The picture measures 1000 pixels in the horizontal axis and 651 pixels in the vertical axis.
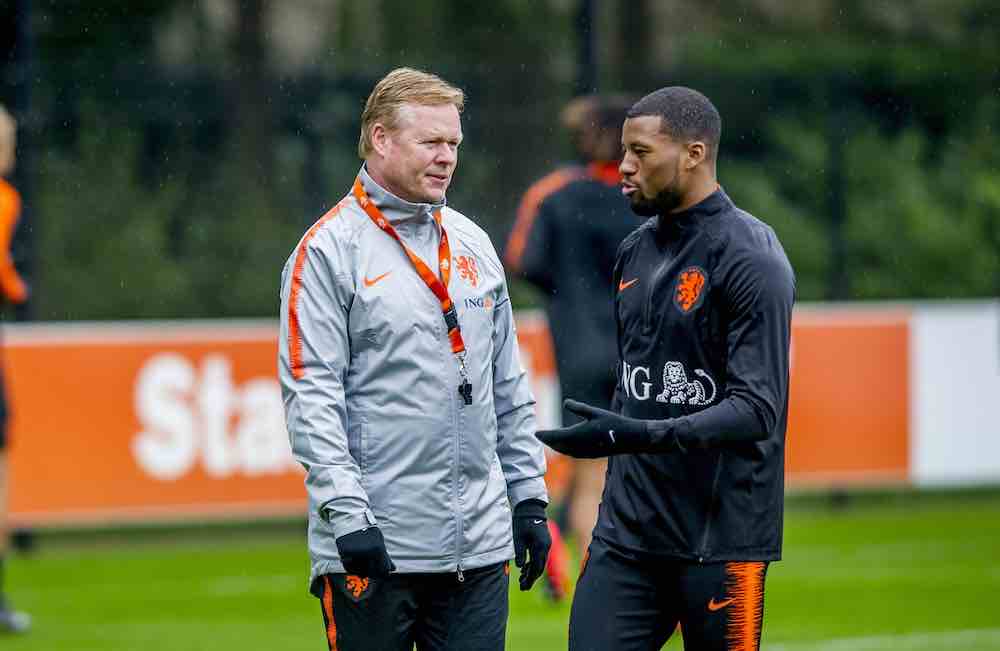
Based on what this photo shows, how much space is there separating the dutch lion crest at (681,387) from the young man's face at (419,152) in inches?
27.5

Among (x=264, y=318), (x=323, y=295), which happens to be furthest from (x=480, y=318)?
(x=264, y=318)

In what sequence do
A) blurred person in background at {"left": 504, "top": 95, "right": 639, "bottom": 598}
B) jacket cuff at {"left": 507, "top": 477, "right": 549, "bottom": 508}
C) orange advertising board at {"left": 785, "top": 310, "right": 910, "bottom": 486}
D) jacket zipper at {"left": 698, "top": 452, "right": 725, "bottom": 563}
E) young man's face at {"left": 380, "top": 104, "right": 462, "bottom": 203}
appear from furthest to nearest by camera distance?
orange advertising board at {"left": 785, "top": 310, "right": 910, "bottom": 486} < blurred person in background at {"left": 504, "top": 95, "right": 639, "bottom": 598} < jacket cuff at {"left": 507, "top": 477, "right": 549, "bottom": 508} < jacket zipper at {"left": 698, "top": 452, "right": 725, "bottom": 563} < young man's face at {"left": 380, "top": 104, "right": 462, "bottom": 203}

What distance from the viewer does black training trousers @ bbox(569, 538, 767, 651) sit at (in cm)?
440

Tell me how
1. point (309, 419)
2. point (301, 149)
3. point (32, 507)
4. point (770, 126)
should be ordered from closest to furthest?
1. point (309, 419)
2. point (32, 507)
3. point (301, 149)
4. point (770, 126)

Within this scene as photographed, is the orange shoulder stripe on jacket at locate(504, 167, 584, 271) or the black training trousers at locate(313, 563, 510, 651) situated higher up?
the orange shoulder stripe on jacket at locate(504, 167, 584, 271)

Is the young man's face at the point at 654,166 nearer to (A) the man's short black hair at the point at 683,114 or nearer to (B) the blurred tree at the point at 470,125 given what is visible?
(A) the man's short black hair at the point at 683,114

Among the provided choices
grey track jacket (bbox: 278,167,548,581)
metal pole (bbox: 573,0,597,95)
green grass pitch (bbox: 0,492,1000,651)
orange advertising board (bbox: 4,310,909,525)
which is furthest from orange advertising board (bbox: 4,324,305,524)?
grey track jacket (bbox: 278,167,548,581)

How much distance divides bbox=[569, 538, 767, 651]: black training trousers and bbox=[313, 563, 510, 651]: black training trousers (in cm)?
25

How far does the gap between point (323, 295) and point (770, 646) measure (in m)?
3.97

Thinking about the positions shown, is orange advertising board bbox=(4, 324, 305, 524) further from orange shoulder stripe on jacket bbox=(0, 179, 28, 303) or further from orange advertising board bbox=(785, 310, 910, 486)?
orange advertising board bbox=(785, 310, 910, 486)

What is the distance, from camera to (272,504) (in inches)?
410

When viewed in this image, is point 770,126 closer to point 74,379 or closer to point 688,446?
point 74,379

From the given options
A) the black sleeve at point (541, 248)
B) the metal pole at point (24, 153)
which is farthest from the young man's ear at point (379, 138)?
the metal pole at point (24, 153)

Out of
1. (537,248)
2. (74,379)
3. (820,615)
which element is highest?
(537,248)
